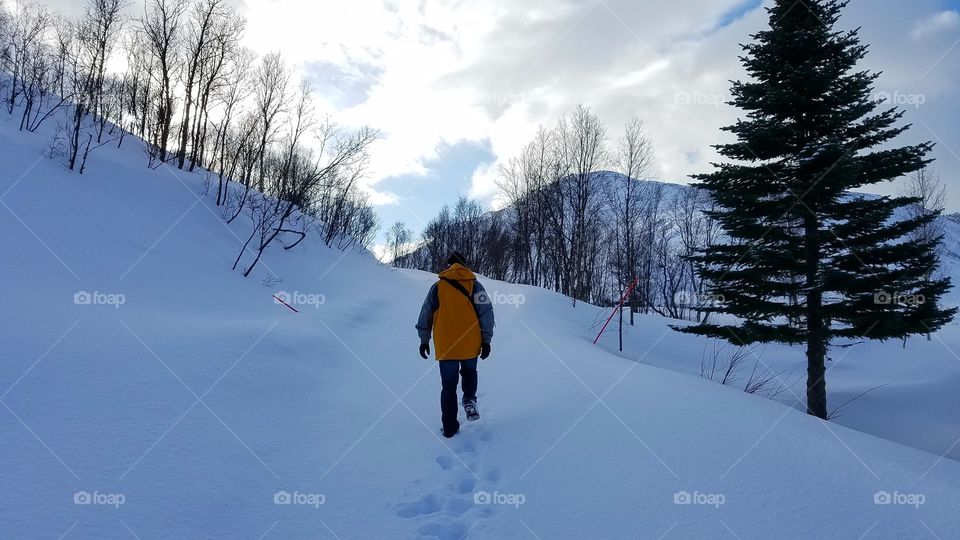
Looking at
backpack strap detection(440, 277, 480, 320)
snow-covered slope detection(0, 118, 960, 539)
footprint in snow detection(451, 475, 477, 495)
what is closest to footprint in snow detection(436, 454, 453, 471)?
snow-covered slope detection(0, 118, 960, 539)

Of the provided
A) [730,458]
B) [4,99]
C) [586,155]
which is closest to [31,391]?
[730,458]

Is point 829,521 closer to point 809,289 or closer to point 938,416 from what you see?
point 809,289
